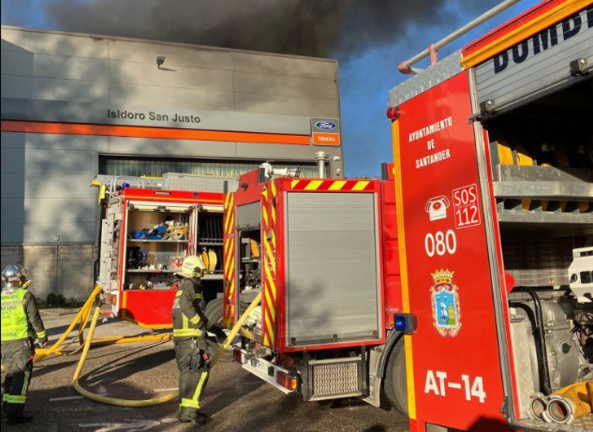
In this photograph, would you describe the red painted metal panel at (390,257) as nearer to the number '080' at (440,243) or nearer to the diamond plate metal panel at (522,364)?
the number '080' at (440,243)

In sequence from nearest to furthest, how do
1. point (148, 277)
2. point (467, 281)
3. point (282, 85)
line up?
point (467, 281) < point (148, 277) < point (282, 85)

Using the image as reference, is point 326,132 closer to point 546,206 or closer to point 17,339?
point 17,339

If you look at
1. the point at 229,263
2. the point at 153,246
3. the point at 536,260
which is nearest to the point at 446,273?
the point at 536,260

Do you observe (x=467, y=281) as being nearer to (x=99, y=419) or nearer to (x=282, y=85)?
(x=99, y=419)

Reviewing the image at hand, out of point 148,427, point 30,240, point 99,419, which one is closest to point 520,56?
point 148,427

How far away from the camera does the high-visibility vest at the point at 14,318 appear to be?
18.0 feet

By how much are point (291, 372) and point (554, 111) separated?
3.23 m

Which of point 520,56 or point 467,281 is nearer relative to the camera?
point 520,56

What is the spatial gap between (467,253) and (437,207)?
1.27 feet

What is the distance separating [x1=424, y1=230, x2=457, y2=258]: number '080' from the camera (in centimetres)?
317

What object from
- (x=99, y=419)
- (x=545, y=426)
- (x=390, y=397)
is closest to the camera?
(x=545, y=426)

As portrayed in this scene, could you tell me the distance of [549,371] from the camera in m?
3.35

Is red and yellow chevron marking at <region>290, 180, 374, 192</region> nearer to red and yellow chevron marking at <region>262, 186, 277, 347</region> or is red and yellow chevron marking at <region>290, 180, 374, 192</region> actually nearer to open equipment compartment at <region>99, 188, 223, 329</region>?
red and yellow chevron marking at <region>262, 186, 277, 347</region>

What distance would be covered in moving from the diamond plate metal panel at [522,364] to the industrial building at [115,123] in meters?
18.6
